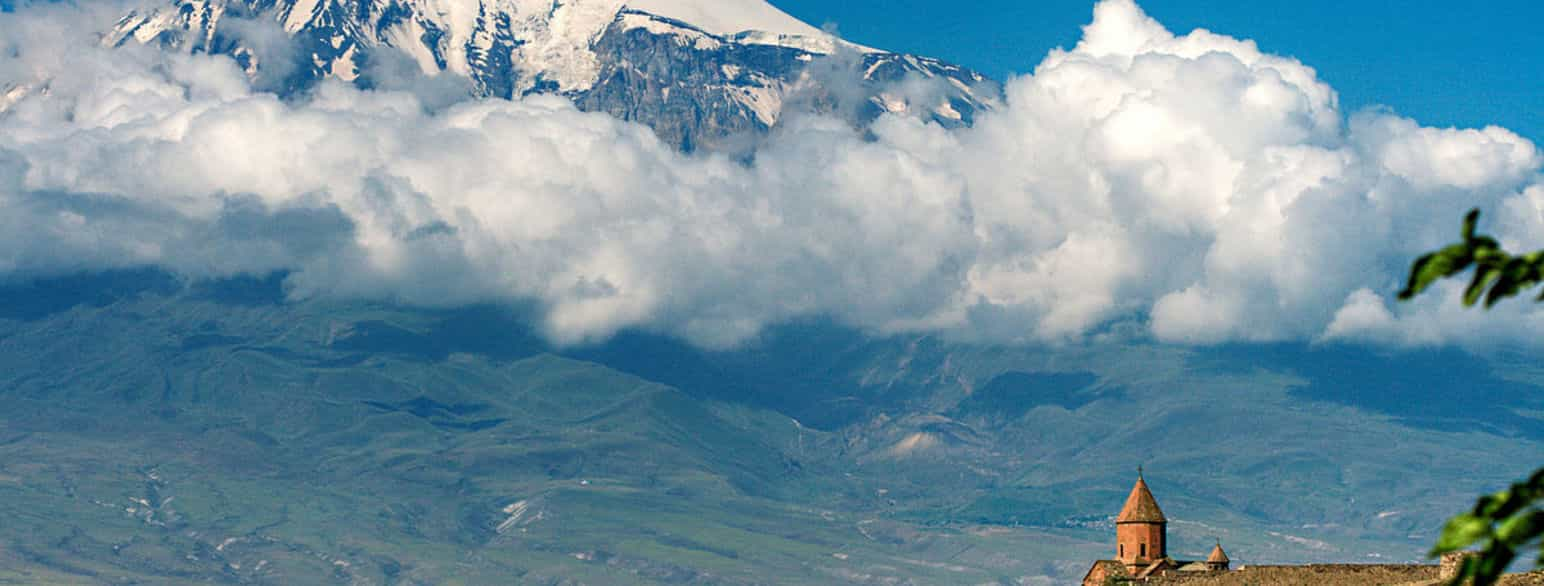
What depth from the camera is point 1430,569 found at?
96.8 m

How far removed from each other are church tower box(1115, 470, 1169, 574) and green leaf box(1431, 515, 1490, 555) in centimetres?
11784

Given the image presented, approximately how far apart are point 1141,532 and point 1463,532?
11966cm

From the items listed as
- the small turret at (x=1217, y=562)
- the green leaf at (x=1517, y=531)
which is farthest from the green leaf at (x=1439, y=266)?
the small turret at (x=1217, y=562)

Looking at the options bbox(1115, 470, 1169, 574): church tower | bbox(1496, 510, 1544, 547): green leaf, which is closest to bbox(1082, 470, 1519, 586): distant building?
bbox(1115, 470, 1169, 574): church tower

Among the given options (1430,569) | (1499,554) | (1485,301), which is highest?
(1430,569)

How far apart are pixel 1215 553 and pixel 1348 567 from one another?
29.9 meters

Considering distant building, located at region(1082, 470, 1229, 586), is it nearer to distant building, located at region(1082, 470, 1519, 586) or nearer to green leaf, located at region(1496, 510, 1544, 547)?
distant building, located at region(1082, 470, 1519, 586)

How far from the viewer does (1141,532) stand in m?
131

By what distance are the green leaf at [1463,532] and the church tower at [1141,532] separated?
11784 centimetres

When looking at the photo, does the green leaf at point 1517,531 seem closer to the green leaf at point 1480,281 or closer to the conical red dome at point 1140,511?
the green leaf at point 1480,281

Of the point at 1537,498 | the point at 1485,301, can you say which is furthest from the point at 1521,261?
the point at 1537,498

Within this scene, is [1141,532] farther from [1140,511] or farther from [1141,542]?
[1140,511]

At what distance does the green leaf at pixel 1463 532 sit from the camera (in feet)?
42.3

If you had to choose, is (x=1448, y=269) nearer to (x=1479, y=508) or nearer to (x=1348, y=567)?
(x=1479, y=508)
